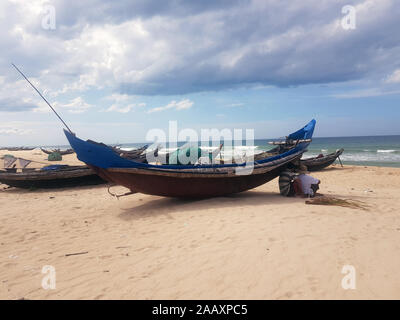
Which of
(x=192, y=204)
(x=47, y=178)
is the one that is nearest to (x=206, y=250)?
(x=192, y=204)

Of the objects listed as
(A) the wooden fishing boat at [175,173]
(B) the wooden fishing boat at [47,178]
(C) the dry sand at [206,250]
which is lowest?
(C) the dry sand at [206,250]

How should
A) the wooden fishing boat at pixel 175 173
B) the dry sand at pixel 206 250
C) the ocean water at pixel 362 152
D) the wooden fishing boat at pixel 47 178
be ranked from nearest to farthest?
the dry sand at pixel 206 250 < the wooden fishing boat at pixel 175 173 < the wooden fishing boat at pixel 47 178 < the ocean water at pixel 362 152

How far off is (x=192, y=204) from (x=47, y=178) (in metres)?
7.58

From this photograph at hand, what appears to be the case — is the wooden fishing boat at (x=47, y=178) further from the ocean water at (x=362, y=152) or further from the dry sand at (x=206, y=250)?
the ocean water at (x=362, y=152)

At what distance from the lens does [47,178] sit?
1096cm

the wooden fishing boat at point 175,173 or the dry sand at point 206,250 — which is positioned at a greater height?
the wooden fishing boat at point 175,173

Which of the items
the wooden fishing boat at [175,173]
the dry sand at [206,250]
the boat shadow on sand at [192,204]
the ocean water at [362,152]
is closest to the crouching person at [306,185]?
the boat shadow on sand at [192,204]

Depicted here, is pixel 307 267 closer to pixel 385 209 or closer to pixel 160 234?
pixel 160 234

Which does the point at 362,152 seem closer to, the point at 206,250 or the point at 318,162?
the point at 318,162

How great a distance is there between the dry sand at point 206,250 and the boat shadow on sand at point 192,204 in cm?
3

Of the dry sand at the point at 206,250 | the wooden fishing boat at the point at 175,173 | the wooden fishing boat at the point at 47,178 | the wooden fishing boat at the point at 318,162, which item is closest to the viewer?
the dry sand at the point at 206,250

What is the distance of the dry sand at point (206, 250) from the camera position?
303cm

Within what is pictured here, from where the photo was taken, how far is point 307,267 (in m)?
3.32

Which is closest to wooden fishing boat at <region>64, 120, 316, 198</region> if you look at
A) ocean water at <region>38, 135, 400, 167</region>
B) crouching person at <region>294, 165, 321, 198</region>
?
crouching person at <region>294, 165, 321, 198</region>
